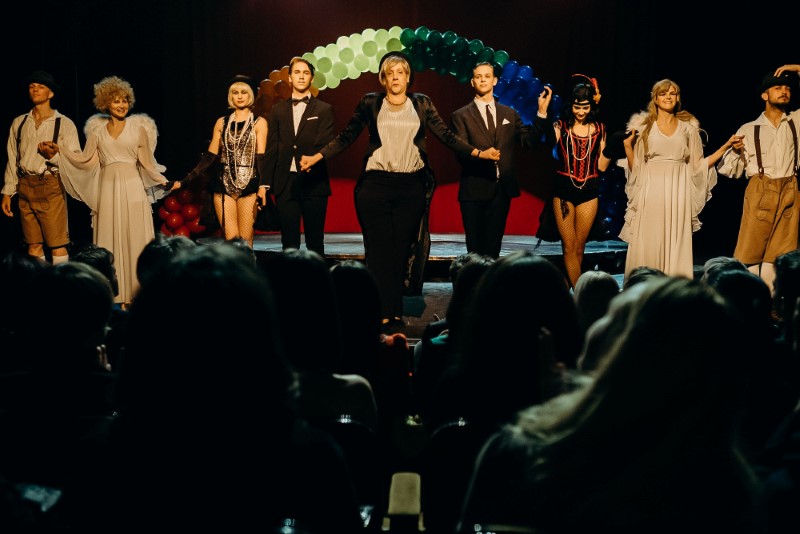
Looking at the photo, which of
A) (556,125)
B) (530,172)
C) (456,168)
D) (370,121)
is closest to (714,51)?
(530,172)

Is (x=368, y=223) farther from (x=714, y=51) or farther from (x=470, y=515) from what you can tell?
(x=714, y=51)

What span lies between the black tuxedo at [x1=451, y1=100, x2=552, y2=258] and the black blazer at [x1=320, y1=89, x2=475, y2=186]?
290 millimetres

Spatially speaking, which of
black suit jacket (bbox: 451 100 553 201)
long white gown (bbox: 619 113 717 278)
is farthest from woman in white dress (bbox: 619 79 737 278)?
black suit jacket (bbox: 451 100 553 201)

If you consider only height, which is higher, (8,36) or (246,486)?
(8,36)

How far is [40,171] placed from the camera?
698cm

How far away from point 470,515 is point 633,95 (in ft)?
31.3

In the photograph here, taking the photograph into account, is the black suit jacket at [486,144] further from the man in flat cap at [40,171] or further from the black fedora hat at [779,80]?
the man in flat cap at [40,171]

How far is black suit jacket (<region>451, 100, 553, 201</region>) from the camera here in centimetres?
608

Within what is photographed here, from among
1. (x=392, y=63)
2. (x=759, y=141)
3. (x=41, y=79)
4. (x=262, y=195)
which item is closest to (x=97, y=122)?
(x=41, y=79)

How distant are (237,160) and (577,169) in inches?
96.6

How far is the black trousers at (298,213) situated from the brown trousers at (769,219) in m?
3.25

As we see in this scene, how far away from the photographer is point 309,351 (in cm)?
226

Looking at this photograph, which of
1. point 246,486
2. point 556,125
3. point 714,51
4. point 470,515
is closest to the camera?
point 246,486

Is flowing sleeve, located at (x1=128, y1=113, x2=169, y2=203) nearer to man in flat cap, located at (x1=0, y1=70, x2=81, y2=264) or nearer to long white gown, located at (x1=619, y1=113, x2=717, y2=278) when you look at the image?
man in flat cap, located at (x1=0, y1=70, x2=81, y2=264)
